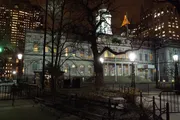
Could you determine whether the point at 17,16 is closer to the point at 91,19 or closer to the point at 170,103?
the point at 91,19

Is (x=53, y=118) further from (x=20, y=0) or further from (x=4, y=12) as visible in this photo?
(x=4, y=12)

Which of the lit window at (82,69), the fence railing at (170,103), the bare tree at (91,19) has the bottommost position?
the fence railing at (170,103)

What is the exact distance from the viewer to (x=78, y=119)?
27.1 ft

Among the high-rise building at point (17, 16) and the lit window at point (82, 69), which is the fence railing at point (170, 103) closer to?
the high-rise building at point (17, 16)

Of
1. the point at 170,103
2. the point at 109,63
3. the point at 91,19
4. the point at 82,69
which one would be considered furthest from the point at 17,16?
the point at 109,63

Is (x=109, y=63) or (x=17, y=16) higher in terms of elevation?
(x=17, y=16)

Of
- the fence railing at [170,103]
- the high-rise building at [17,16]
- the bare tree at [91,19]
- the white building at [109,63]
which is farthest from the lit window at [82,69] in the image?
the fence railing at [170,103]

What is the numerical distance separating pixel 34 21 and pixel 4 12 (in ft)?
23.0

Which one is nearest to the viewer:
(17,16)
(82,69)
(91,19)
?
(91,19)

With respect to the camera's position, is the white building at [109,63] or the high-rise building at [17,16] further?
the white building at [109,63]

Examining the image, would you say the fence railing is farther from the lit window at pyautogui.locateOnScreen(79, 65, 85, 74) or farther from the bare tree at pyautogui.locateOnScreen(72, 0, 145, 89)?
the lit window at pyautogui.locateOnScreen(79, 65, 85, 74)

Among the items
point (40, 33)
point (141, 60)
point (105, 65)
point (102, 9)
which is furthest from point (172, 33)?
point (102, 9)

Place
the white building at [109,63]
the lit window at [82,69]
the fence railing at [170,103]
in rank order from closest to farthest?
the fence railing at [170,103] < the white building at [109,63] < the lit window at [82,69]

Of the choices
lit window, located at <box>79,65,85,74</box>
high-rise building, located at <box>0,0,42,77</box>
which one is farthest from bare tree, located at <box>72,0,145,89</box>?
lit window, located at <box>79,65,85,74</box>
